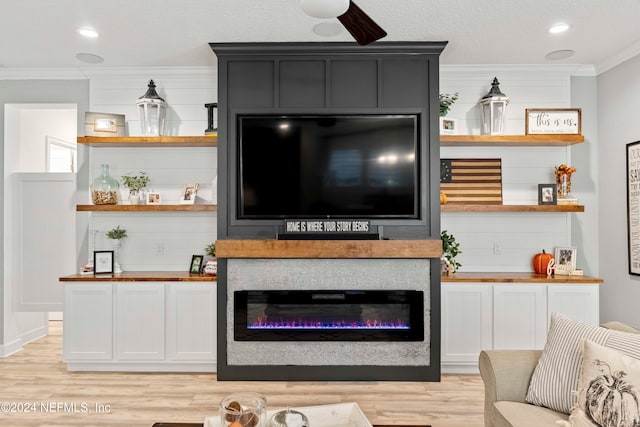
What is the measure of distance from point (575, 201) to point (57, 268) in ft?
16.4

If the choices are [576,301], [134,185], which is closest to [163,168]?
[134,185]

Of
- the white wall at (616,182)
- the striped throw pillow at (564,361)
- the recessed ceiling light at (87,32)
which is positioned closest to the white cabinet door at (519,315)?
the white wall at (616,182)

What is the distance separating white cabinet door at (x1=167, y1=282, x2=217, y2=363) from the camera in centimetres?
342

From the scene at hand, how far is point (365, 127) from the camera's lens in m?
3.36

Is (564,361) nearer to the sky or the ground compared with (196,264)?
nearer to the ground

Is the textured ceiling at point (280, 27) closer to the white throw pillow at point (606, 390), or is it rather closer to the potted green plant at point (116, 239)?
the potted green plant at point (116, 239)

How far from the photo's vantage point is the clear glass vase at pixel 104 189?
12.0 ft

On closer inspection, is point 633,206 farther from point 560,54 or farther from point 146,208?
point 146,208

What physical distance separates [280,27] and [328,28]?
0.35 metres

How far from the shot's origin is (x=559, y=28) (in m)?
2.99

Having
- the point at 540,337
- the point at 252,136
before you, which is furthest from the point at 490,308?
the point at 252,136

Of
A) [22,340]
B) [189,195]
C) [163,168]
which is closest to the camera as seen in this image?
[189,195]

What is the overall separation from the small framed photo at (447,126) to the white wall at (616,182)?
54.5 inches

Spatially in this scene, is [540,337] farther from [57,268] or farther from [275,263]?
[57,268]
